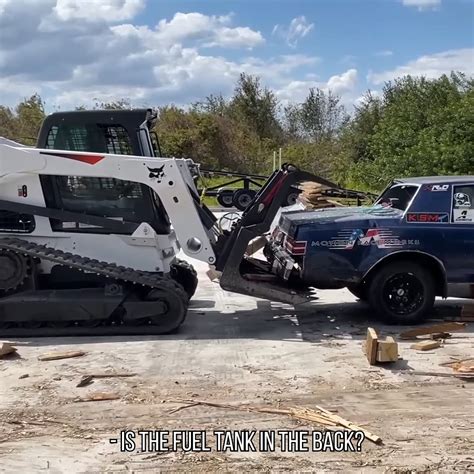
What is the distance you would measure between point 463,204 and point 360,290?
1789 millimetres

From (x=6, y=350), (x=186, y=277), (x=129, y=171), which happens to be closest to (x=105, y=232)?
(x=129, y=171)

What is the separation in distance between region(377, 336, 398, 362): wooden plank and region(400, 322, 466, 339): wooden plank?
4.05 feet

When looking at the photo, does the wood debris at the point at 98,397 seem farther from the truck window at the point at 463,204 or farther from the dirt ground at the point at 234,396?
the truck window at the point at 463,204

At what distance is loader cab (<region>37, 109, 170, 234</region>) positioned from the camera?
8805mm

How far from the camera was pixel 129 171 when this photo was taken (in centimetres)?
856

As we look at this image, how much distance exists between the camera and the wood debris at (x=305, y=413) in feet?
17.7

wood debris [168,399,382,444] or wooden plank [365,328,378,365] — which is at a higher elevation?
wooden plank [365,328,378,365]

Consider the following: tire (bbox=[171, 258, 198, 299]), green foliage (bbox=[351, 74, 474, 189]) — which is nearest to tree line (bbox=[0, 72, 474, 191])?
green foliage (bbox=[351, 74, 474, 189])

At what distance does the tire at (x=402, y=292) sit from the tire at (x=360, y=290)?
37 centimetres

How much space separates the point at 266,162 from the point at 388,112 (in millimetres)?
10232

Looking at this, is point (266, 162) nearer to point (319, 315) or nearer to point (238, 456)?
point (319, 315)

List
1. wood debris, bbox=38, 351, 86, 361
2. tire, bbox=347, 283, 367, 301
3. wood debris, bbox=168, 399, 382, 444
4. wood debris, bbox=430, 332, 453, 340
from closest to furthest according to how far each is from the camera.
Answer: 1. wood debris, bbox=168, 399, 382, 444
2. wood debris, bbox=38, 351, 86, 361
3. wood debris, bbox=430, 332, 453, 340
4. tire, bbox=347, 283, 367, 301

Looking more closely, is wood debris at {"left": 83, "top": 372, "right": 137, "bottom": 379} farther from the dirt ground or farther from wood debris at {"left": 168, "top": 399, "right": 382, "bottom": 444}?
wood debris at {"left": 168, "top": 399, "right": 382, "bottom": 444}

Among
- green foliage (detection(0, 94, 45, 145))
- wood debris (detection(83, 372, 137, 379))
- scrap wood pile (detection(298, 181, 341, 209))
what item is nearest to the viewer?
wood debris (detection(83, 372, 137, 379))
